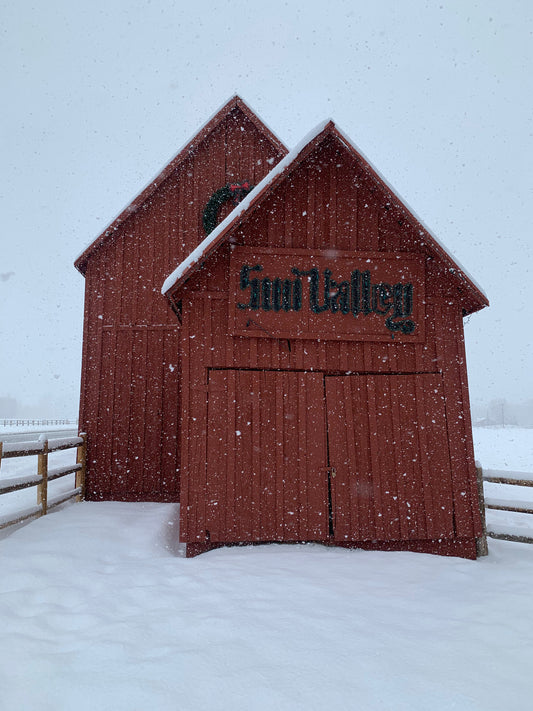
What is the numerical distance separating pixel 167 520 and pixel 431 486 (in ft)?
13.1

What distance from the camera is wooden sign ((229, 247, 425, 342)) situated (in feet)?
19.3

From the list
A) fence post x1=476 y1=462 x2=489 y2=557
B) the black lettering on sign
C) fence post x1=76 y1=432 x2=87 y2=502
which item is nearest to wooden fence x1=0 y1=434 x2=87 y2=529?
fence post x1=76 y1=432 x2=87 y2=502

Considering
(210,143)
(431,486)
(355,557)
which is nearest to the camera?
(355,557)

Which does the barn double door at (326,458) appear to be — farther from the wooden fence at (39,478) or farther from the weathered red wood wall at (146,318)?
the weathered red wood wall at (146,318)

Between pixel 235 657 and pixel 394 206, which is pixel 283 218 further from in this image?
pixel 235 657

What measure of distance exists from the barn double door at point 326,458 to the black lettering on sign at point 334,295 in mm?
915

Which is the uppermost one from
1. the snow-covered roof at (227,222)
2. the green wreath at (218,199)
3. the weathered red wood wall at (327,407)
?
the green wreath at (218,199)

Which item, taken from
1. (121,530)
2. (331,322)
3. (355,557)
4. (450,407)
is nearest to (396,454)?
(450,407)

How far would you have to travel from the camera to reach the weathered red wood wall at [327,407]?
5602 mm

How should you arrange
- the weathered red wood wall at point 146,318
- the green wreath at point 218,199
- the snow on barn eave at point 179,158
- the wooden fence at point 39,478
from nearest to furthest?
the wooden fence at point 39,478 → the weathered red wood wall at point 146,318 → the snow on barn eave at point 179,158 → the green wreath at point 218,199

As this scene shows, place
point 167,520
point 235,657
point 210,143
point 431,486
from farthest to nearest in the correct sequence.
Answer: point 210,143 < point 167,520 < point 431,486 < point 235,657

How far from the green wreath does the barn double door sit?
428 centimetres

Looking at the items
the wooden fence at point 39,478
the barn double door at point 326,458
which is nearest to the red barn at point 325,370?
the barn double door at point 326,458

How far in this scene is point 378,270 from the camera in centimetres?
608
